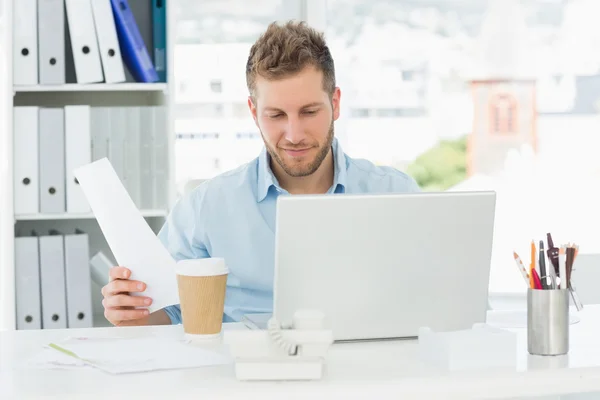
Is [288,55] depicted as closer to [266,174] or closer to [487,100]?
[266,174]

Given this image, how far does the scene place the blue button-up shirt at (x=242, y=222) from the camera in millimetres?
1899

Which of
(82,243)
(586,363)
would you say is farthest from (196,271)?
(82,243)

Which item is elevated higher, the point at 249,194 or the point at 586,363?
the point at 249,194

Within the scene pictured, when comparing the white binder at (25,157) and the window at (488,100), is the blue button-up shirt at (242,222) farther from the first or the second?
the window at (488,100)

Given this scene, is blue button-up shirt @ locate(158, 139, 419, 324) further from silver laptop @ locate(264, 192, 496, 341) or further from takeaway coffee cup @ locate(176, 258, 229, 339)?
silver laptop @ locate(264, 192, 496, 341)

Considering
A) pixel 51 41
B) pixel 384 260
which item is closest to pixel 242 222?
pixel 384 260

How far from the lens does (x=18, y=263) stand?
2.79 metres

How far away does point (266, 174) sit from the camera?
1998 mm

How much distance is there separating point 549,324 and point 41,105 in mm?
2259

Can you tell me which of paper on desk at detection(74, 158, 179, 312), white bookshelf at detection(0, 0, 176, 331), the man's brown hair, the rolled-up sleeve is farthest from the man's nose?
white bookshelf at detection(0, 0, 176, 331)

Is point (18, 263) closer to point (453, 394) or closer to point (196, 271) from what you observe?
point (196, 271)

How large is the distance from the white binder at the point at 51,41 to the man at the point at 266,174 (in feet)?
3.32

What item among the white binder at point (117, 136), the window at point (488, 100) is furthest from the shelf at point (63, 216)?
the window at point (488, 100)

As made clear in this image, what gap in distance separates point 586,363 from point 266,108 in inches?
39.6
